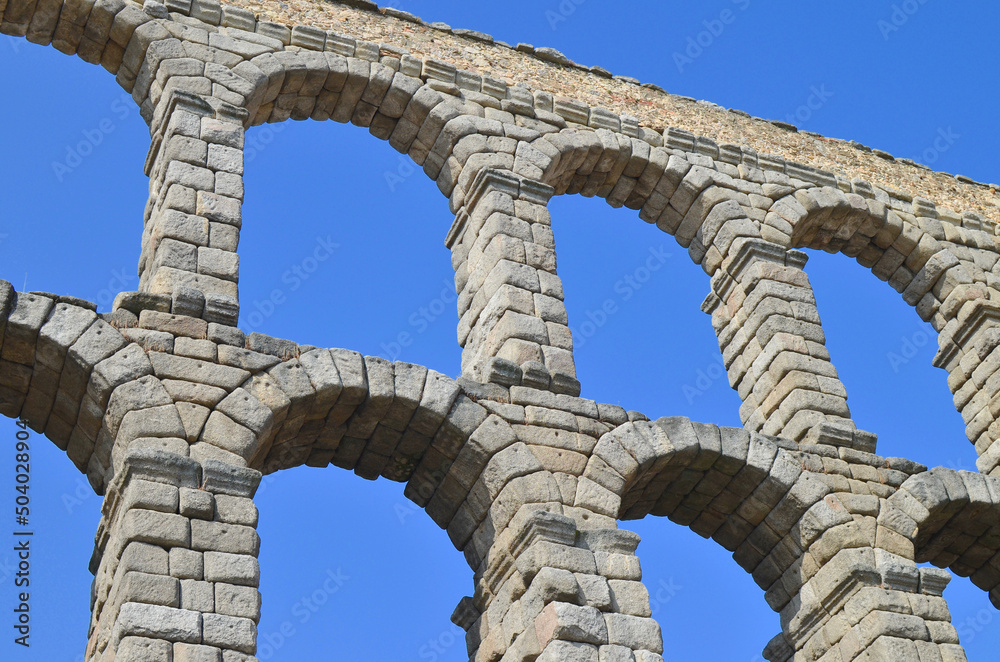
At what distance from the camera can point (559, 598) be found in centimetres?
848

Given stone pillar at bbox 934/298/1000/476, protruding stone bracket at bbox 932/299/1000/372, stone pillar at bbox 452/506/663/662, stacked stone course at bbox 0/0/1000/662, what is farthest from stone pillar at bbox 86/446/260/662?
protruding stone bracket at bbox 932/299/1000/372

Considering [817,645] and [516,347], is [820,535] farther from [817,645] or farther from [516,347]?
[516,347]

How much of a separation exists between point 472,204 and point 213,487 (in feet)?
15.3

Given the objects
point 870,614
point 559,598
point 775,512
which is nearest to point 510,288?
point 775,512

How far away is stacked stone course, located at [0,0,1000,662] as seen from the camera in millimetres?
8203

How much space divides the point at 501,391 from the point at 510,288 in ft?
4.12

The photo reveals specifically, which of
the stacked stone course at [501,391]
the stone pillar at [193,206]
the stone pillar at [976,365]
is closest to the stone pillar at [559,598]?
the stacked stone course at [501,391]

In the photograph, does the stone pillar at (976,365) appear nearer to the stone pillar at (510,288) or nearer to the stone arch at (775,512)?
the stone arch at (775,512)

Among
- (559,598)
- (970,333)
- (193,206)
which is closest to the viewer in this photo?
(559,598)

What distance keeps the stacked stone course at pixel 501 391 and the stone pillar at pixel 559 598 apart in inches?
0.9

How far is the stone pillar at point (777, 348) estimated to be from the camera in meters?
11.1

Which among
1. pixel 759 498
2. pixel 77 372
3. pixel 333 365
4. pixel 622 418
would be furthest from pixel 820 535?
pixel 77 372

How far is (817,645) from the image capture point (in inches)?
395

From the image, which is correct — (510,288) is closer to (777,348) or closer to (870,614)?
(777,348)
